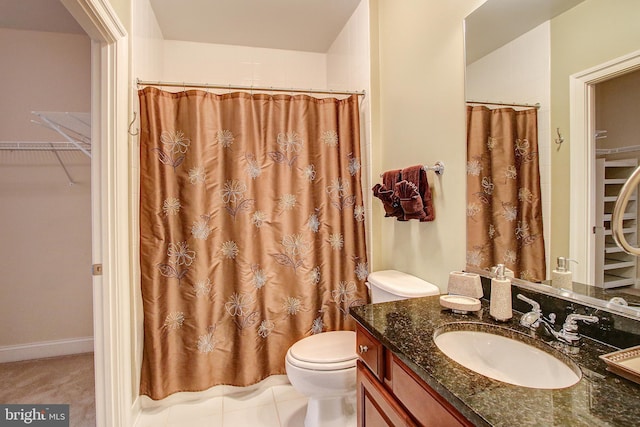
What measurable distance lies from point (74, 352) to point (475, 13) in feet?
11.2

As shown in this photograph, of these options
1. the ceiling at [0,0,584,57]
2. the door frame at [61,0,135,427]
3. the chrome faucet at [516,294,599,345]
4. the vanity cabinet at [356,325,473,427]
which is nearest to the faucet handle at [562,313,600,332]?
the chrome faucet at [516,294,599,345]

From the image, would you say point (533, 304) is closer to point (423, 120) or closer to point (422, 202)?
point (422, 202)

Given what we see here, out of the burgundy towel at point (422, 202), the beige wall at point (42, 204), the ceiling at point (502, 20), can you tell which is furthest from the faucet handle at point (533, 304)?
the beige wall at point (42, 204)

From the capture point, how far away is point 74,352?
2438mm

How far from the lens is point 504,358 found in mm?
939

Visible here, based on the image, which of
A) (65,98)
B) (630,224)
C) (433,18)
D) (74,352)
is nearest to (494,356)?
(630,224)

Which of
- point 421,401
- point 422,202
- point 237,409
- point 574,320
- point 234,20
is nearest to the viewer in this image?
point 421,401

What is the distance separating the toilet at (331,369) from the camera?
149 centimetres

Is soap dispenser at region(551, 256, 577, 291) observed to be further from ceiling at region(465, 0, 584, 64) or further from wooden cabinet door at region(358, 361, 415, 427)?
ceiling at region(465, 0, 584, 64)

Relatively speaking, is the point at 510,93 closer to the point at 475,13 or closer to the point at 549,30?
the point at 549,30

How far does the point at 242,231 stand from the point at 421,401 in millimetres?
1317

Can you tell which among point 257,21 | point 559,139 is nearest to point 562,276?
point 559,139

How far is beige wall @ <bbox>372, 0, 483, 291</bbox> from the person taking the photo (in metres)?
1.39

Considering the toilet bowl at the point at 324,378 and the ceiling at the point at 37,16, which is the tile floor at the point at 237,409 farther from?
the ceiling at the point at 37,16
